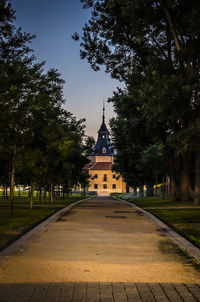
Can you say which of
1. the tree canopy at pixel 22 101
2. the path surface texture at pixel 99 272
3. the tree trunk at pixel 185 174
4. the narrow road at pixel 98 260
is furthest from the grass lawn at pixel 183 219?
the tree trunk at pixel 185 174

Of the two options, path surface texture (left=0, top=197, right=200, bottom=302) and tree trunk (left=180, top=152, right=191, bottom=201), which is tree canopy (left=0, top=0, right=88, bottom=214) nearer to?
path surface texture (left=0, top=197, right=200, bottom=302)

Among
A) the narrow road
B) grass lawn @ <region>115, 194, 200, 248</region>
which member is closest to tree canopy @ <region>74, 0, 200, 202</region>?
grass lawn @ <region>115, 194, 200, 248</region>

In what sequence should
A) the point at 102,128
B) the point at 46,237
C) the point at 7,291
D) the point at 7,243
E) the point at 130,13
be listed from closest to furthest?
the point at 7,291 < the point at 7,243 < the point at 46,237 < the point at 130,13 < the point at 102,128

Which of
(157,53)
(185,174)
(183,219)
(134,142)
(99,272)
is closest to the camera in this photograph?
(99,272)

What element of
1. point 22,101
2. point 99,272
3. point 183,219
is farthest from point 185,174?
point 99,272

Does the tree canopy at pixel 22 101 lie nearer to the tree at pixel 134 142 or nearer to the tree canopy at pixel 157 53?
the tree canopy at pixel 157 53

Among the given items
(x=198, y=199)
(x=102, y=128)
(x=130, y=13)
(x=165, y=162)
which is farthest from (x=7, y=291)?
(x=102, y=128)

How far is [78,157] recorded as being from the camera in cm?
4531

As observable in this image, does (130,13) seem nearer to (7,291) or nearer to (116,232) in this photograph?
(116,232)

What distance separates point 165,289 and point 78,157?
131 ft

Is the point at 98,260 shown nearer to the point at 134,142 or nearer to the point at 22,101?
the point at 22,101

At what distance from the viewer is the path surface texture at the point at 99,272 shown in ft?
16.8

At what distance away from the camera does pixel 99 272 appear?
6422mm

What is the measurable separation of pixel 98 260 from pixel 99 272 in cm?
109
